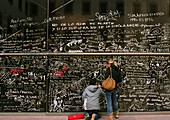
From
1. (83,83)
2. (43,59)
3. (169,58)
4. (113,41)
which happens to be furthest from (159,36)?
(43,59)

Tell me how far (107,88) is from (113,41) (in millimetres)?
2021

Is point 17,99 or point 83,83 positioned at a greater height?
point 83,83

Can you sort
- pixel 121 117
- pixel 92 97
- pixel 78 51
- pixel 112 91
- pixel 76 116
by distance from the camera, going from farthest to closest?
1. pixel 78 51
2. pixel 121 117
3. pixel 76 116
4. pixel 112 91
5. pixel 92 97

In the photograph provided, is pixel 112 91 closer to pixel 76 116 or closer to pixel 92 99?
pixel 92 99

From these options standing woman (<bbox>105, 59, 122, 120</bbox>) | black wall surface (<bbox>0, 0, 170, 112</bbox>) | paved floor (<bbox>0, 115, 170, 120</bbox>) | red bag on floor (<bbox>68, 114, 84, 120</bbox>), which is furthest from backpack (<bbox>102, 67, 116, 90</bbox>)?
red bag on floor (<bbox>68, 114, 84, 120</bbox>)

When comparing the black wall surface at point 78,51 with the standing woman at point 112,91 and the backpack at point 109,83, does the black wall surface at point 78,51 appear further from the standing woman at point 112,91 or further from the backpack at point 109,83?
the backpack at point 109,83

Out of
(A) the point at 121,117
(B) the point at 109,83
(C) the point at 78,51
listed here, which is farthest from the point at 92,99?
(C) the point at 78,51

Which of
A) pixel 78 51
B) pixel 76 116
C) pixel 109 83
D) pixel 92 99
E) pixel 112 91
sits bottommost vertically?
pixel 76 116

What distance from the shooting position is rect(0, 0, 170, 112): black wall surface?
19.0 ft

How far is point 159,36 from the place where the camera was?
5.85m

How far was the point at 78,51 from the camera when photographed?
19.5ft

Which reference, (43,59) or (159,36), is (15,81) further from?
(159,36)

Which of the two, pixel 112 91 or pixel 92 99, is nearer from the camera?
pixel 92 99

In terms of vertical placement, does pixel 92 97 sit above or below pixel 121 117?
above
